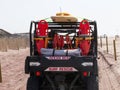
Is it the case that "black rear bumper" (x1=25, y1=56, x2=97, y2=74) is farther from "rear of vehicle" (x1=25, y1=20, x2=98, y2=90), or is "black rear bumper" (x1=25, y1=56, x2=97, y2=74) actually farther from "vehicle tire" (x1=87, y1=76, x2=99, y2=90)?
"vehicle tire" (x1=87, y1=76, x2=99, y2=90)

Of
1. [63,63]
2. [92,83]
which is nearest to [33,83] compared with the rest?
[63,63]

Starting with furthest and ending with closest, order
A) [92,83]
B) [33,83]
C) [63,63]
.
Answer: [33,83]
[92,83]
[63,63]

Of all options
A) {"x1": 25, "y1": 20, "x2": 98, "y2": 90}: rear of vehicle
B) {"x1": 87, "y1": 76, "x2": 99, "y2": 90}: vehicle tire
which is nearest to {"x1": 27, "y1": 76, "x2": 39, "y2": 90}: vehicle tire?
{"x1": 25, "y1": 20, "x2": 98, "y2": 90}: rear of vehicle

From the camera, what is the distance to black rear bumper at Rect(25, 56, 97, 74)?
989cm

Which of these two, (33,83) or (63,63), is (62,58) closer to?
(63,63)

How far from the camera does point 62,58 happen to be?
10031 millimetres

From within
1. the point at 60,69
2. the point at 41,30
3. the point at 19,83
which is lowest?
the point at 19,83

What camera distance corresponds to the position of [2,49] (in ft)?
156

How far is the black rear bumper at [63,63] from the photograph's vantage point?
9.89 metres

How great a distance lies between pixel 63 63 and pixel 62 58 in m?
0.14

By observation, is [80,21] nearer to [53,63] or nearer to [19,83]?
[53,63]

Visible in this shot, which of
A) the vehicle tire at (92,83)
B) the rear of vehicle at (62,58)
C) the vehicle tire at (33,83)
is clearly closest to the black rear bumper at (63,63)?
the rear of vehicle at (62,58)

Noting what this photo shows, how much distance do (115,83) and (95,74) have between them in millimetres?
5676

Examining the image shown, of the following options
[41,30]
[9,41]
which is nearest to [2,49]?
[9,41]
